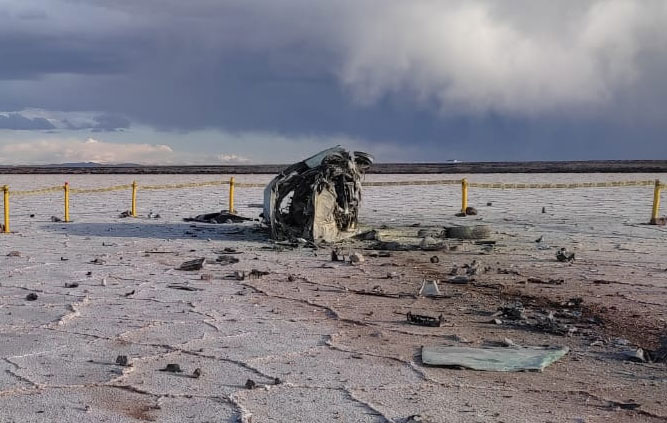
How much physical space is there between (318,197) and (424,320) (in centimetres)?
733

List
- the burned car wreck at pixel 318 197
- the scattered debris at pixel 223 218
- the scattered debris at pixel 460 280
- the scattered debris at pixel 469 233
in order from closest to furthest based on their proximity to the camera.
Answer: the scattered debris at pixel 460 280
the burned car wreck at pixel 318 197
the scattered debris at pixel 469 233
the scattered debris at pixel 223 218

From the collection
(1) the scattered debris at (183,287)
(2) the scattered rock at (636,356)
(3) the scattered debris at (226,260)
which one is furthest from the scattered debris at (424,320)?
(3) the scattered debris at (226,260)

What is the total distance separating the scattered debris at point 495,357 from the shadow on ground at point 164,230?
31.3ft

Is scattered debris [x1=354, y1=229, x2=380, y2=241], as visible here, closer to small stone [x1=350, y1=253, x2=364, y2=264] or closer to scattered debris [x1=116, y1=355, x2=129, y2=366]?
small stone [x1=350, y1=253, x2=364, y2=264]

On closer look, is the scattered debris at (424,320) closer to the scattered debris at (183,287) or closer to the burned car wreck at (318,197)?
the scattered debris at (183,287)

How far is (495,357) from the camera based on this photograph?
7492mm

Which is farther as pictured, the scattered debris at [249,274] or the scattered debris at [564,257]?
the scattered debris at [564,257]

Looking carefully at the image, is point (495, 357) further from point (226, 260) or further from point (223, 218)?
point (223, 218)

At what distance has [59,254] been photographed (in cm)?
1481

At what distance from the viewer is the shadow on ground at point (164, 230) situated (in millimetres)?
17734

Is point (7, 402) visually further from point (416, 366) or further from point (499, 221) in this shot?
point (499, 221)

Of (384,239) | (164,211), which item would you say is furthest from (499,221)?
(164,211)

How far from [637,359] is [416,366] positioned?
1843 mm

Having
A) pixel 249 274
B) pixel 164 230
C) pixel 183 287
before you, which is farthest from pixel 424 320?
pixel 164 230
